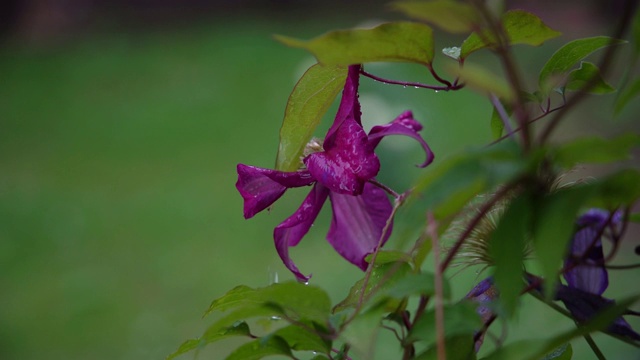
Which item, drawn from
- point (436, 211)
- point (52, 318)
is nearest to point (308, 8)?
point (52, 318)

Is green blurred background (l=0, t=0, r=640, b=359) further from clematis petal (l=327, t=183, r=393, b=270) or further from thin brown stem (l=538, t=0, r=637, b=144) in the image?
thin brown stem (l=538, t=0, r=637, b=144)

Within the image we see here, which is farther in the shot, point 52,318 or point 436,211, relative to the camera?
point 52,318

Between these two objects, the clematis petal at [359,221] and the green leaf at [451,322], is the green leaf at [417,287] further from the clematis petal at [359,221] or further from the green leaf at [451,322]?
the clematis petal at [359,221]

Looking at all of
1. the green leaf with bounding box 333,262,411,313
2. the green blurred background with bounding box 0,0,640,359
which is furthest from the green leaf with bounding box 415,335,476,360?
the green blurred background with bounding box 0,0,640,359

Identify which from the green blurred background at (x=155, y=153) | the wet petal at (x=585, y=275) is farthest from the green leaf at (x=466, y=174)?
the green blurred background at (x=155, y=153)

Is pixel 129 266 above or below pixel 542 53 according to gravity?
below

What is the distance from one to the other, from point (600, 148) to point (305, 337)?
0.34 feet

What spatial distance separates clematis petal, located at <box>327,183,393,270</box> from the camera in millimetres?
364

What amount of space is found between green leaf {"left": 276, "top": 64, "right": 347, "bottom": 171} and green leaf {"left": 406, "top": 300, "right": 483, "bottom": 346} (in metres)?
0.12

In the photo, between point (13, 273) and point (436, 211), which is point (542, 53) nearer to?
point (13, 273)

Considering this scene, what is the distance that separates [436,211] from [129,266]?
1783 mm

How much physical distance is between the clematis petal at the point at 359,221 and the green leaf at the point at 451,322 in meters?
0.13

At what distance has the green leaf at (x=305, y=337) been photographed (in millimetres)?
253

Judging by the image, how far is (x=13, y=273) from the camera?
1.93 meters
